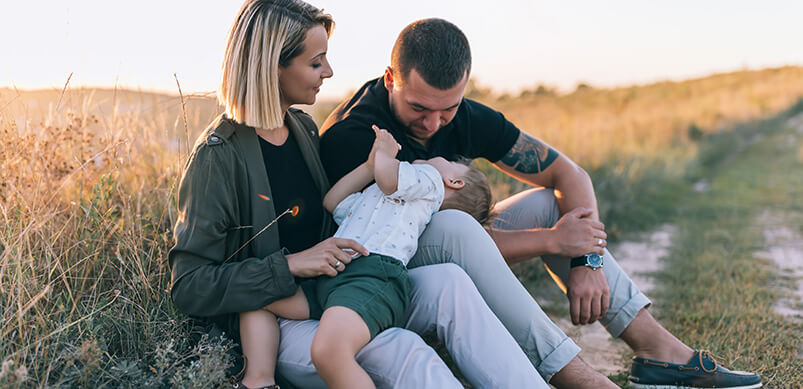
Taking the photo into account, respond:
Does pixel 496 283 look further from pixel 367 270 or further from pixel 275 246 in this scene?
pixel 275 246

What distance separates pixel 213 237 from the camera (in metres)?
2.26

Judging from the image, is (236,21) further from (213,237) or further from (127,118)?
(127,118)

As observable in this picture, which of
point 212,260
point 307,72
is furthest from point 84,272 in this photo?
point 307,72

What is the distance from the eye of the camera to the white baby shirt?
239cm

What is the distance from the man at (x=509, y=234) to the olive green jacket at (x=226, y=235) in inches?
21.6

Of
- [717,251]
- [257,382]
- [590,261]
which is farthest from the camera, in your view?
[717,251]

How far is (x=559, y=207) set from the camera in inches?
130

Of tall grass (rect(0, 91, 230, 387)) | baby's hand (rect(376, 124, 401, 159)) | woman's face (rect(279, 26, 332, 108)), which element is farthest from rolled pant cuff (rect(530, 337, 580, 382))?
woman's face (rect(279, 26, 332, 108))

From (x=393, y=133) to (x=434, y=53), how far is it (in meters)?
0.43

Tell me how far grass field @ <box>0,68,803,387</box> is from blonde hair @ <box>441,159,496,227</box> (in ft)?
3.74

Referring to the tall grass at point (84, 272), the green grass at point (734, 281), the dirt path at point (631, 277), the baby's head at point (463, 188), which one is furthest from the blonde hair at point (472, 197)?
the green grass at point (734, 281)

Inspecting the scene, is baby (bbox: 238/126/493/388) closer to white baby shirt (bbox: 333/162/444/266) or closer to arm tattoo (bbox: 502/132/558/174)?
white baby shirt (bbox: 333/162/444/266)

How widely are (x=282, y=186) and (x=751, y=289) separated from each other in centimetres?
348

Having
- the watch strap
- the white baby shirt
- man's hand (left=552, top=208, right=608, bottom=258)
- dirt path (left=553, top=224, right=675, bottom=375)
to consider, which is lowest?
dirt path (left=553, top=224, right=675, bottom=375)
